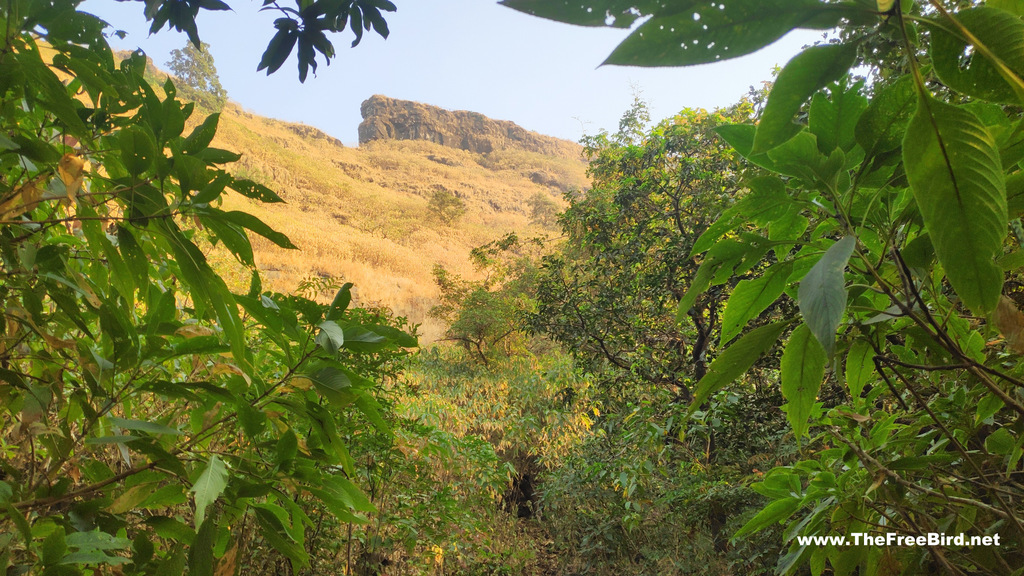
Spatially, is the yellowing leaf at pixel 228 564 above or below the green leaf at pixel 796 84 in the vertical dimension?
below

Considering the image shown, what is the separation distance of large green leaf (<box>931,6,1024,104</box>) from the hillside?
4053mm

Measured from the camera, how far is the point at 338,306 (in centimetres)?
58

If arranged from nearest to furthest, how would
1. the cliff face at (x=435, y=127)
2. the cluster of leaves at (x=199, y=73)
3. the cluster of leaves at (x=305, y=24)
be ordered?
the cluster of leaves at (x=305, y=24) → the cluster of leaves at (x=199, y=73) → the cliff face at (x=435, y=127)

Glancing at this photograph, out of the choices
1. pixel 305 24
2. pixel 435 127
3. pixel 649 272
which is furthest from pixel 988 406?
pixel 435 127

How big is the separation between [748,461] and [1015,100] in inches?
76.5

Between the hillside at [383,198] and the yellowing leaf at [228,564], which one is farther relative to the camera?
the hillside at [383,198]

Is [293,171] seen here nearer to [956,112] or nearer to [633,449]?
[633,449]

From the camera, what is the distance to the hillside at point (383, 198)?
41.2ft

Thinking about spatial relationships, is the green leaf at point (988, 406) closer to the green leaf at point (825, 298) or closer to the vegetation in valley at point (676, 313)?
the vegetation in valley at point (676, 313)

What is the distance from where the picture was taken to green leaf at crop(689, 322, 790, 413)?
34 centimetres

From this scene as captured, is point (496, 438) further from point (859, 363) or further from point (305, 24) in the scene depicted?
point (859, 363)

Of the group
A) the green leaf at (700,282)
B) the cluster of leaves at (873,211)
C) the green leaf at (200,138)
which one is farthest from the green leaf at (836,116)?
the green leaf at (200,138)

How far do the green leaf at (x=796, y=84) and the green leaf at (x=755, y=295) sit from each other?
0.17 m

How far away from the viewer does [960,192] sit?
0.20 meters
